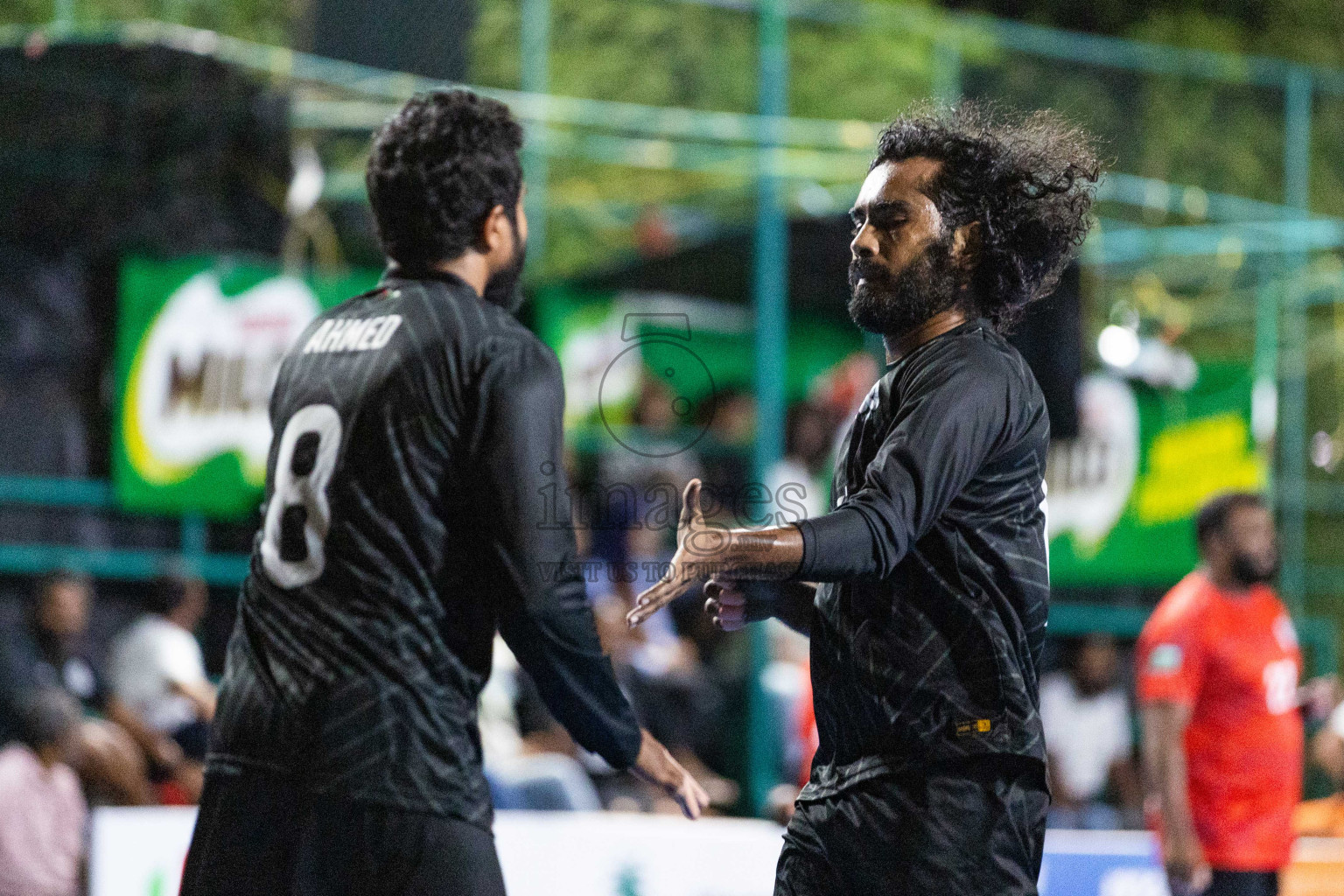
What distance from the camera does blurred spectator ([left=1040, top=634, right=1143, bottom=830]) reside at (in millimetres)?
10703

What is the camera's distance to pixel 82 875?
6484 mm

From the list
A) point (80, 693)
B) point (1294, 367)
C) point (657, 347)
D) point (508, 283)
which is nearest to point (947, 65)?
point (657, 347)

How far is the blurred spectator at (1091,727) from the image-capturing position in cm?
1070

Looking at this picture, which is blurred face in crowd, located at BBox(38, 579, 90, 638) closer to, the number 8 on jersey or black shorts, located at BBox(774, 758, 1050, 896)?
the number 8 on jersey

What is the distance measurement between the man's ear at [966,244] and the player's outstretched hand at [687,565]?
712mm

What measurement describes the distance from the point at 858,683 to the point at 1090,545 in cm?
811

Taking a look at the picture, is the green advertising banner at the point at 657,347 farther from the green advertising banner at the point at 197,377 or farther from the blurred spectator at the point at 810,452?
the green advertising banner at the point at 197,377

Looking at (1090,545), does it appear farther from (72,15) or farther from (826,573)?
(826,573)

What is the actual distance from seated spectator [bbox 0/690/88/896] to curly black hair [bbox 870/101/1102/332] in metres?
4.98

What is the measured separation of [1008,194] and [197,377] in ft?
20.8

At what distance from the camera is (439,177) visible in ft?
11.0

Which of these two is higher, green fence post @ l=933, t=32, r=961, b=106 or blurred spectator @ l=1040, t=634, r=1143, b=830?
green fence post @ l=933, t=32, r=961, b=106

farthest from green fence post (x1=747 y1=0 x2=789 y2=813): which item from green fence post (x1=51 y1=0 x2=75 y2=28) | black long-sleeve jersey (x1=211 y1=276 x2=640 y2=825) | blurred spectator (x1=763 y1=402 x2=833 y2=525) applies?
black long-sleeve jersey (x1=211 y1=276 x2=640 y2=825)

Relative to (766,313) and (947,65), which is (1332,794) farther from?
(947,65)
